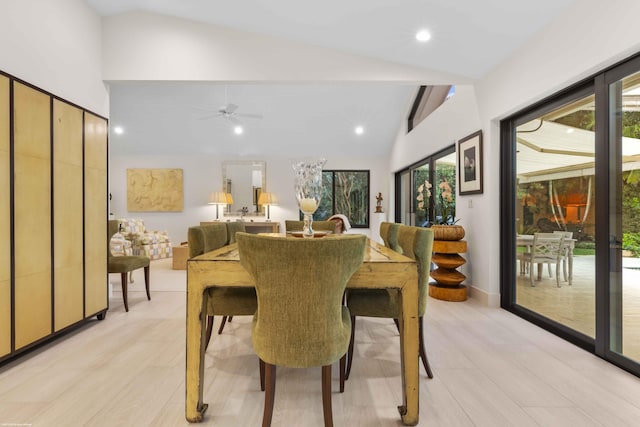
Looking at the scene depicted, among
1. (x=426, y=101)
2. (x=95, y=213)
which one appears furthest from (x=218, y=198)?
(x=426, y=101)

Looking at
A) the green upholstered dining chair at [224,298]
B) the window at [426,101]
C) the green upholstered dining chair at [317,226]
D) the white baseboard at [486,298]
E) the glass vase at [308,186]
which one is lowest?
the white baseboard at [486,298]

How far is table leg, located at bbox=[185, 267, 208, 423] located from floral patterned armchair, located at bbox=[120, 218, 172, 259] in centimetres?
536

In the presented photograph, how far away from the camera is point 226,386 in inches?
75.0

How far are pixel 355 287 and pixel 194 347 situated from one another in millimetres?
800

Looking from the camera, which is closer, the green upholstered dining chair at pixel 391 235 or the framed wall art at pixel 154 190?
the green upholstered dining chair at pixel 391 235

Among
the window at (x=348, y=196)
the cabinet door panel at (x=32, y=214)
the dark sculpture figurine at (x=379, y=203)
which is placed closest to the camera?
the cabinet door panel at (x=32, y=214)

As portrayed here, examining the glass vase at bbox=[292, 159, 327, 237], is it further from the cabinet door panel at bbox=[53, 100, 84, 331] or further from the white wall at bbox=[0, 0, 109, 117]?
the white wall at bbox=[0, 0, 109, 117]

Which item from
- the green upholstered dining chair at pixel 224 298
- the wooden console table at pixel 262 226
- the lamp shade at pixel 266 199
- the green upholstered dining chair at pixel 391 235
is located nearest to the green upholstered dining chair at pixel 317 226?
the green upholstered dining chair at pixel 391 235

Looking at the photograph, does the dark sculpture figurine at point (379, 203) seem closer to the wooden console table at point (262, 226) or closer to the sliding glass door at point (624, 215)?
the wooden console table at point (262, 226)

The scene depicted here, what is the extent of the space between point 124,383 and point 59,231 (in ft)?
4.30

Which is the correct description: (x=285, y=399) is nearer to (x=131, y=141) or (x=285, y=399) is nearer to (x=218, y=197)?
(x=218, y=197)

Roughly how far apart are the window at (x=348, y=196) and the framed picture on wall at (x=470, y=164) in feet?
12.7

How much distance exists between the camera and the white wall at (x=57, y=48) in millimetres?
2271

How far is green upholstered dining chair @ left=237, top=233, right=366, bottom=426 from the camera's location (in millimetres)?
1237
